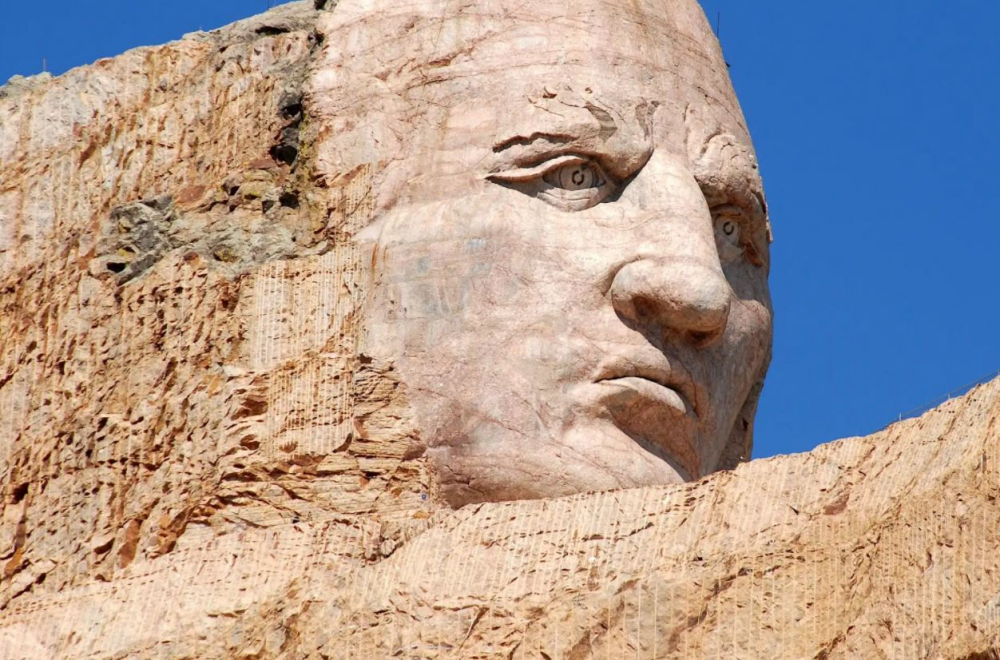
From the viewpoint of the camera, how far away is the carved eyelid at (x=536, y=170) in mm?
12523

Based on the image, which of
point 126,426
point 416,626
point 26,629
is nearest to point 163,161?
point 126,426

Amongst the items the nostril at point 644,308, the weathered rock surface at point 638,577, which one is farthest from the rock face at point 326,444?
the nostril at point 644,308

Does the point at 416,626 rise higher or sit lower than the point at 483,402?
lower

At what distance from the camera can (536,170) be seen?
1255cm

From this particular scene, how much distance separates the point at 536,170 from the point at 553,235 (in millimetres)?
328

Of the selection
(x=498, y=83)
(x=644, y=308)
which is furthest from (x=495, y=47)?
(x=644, y=308)

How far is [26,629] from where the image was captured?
11828 mm

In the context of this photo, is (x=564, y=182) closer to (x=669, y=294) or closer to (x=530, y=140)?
(x=530, y=140)

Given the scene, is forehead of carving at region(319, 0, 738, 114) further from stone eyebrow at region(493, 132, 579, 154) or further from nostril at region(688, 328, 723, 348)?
nostril at region(688, 328, 723, 348)

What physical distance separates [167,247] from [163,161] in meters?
0.58

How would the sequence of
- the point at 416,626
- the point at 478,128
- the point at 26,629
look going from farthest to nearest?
1. the point at 478,128
2. the point at 26,629
3. the point at 416,626

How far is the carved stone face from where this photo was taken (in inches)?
477

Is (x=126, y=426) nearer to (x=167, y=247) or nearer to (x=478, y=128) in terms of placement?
(x=167, y=247)

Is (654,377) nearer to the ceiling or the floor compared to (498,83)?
nearer to the floor
